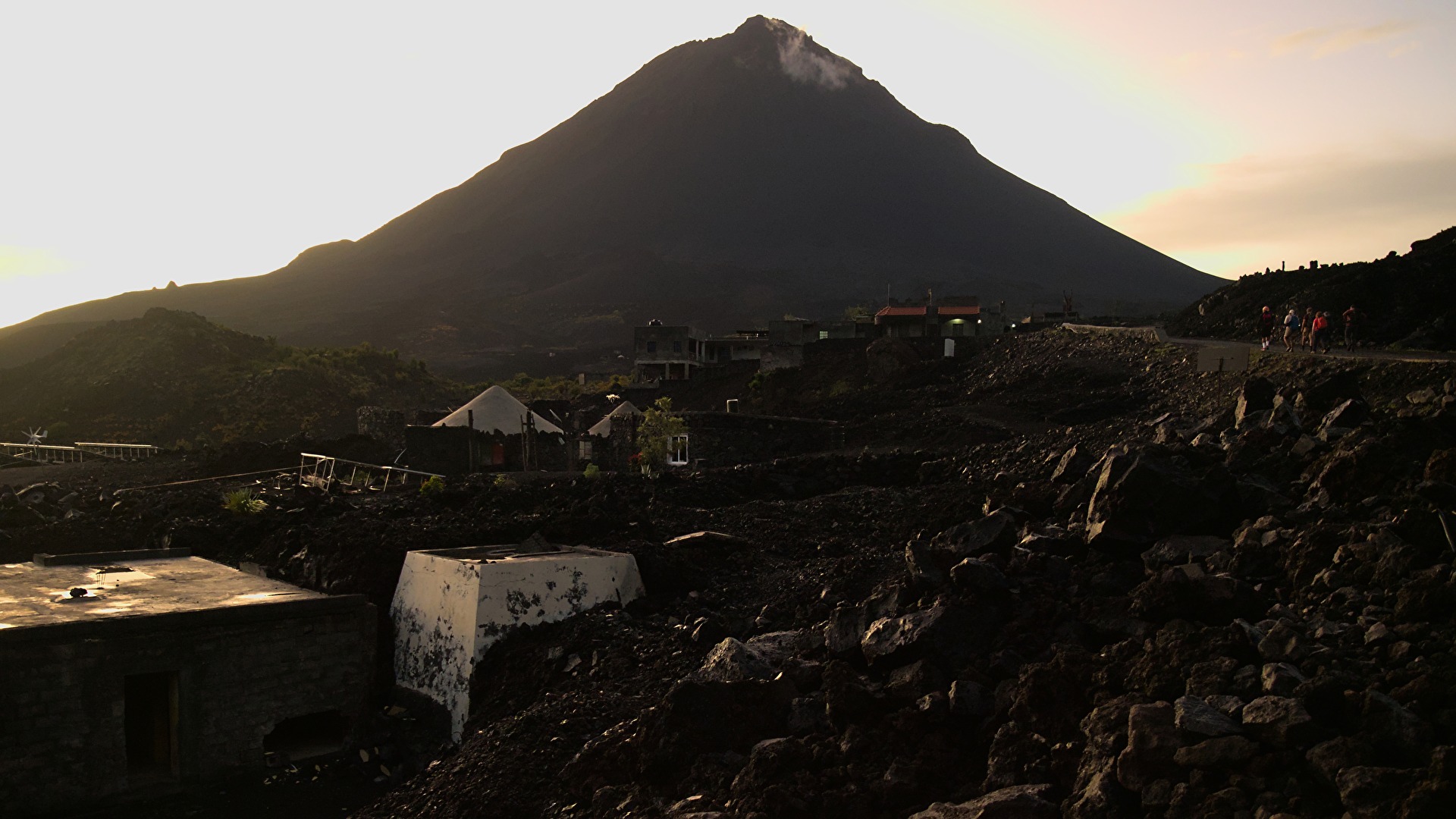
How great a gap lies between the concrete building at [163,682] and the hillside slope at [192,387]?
110ft

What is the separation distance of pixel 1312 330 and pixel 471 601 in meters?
15.5

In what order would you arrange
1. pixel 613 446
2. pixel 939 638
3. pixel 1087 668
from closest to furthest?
pixel 1087 668 < pixel 939 638 < pixel 613 446

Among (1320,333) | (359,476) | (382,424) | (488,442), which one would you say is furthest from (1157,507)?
(382,424)

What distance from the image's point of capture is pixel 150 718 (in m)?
10.7

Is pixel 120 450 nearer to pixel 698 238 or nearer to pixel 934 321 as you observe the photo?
pixel 934 321

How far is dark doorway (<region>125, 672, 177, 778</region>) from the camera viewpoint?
10.4 meters

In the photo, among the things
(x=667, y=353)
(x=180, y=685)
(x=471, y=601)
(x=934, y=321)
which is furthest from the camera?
(x=667, y=353)

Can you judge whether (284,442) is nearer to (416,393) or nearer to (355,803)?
(355,803)

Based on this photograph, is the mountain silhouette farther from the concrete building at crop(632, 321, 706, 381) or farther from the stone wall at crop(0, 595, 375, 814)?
the stone wall at crop(0, 595, 375, 814)

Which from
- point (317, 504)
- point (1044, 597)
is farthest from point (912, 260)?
point (1044, 597)

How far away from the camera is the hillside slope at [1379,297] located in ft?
68.6

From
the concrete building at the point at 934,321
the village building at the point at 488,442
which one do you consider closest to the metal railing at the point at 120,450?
the village building at the point at 488,442

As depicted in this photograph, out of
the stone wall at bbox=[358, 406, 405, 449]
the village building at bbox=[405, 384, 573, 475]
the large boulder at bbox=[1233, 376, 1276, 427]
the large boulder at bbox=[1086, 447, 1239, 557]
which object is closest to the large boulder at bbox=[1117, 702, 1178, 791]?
the large boulder at bbox=[1086, 447, 1239, 557]

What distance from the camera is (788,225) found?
141 metres
